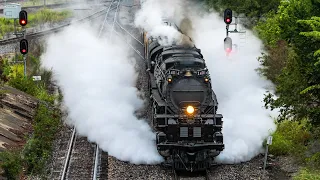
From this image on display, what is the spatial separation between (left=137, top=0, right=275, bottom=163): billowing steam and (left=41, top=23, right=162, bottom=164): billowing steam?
2680 millimetres

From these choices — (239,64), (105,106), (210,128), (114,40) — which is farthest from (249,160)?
(114,40)

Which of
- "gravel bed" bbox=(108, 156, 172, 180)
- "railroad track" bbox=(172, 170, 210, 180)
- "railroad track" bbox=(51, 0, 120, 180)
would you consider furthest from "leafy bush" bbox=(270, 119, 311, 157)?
"railroad track" bbox=(51, 0, 120, 180)

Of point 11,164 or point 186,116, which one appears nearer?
point 11,164

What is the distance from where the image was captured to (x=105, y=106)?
18562 millimetres

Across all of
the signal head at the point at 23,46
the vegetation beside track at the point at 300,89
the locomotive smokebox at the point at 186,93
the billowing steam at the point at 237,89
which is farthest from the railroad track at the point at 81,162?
the vegetation beside track at the point at 300,89

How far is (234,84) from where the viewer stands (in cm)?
2089

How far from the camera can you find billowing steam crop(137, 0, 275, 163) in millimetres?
16156

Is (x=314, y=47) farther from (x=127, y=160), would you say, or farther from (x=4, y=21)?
(x=4, y=21)

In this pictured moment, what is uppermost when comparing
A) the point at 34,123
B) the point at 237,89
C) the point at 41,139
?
the point at 237,89

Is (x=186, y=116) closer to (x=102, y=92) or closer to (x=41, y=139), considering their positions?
(x=41, y=139)

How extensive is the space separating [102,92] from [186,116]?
641 centimetres

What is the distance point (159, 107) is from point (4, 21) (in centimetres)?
2534

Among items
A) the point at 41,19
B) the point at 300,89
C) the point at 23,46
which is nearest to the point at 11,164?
the point at 23,46

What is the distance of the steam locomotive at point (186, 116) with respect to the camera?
1455 cm
